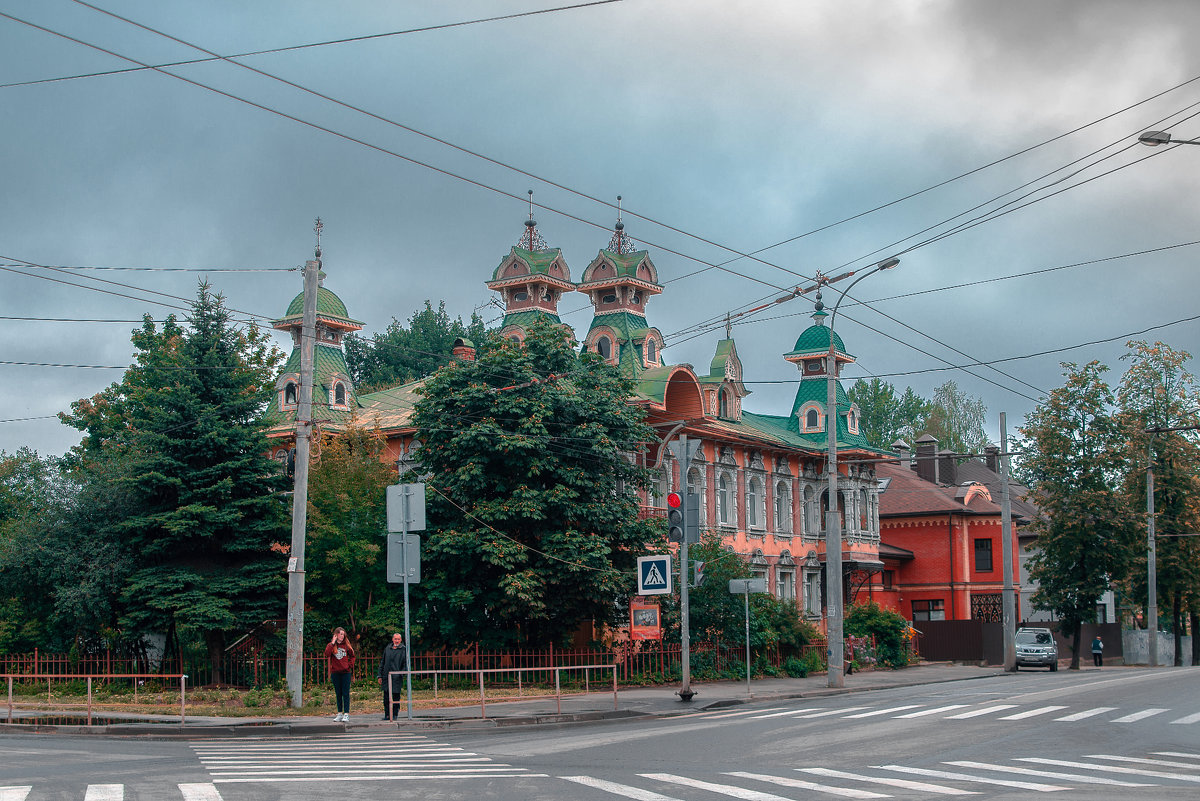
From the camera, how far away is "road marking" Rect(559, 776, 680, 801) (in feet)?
37.2

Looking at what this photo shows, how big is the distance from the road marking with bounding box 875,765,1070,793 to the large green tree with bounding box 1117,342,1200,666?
4653 cm

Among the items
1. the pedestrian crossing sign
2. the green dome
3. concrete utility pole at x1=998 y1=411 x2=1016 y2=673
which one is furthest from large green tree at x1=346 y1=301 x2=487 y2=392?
the pedestrian crossing sign

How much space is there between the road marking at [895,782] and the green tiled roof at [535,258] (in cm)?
3626

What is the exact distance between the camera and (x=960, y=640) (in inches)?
2135

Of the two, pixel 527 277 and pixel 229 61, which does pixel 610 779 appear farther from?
pixel 527 277

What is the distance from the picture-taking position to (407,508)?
21.3 m

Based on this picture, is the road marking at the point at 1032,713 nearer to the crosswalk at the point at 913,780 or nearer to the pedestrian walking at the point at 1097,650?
the crosswalk at the point at 913,780

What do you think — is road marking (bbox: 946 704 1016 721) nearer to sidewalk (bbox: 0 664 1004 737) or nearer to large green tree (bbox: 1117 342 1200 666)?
sidewalk (bbox: 0 664 1004 737)

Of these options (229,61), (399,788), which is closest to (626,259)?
(229,61)

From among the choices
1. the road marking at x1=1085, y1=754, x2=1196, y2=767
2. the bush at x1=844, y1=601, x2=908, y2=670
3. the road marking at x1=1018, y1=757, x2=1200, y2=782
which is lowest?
the bush at x1=844, y1=601, x2=908, y2=670

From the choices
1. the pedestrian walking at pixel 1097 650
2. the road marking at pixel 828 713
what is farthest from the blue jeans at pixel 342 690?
the pedestrian walking at pixel 1097 650

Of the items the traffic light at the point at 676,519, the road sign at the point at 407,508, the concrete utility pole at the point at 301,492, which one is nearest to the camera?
the road sign at the point at 407,508

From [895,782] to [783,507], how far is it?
40.7m

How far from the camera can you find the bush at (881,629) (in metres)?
44.8
